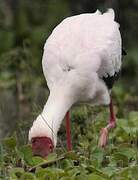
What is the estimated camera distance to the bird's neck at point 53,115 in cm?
680

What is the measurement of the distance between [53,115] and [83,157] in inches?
17.9

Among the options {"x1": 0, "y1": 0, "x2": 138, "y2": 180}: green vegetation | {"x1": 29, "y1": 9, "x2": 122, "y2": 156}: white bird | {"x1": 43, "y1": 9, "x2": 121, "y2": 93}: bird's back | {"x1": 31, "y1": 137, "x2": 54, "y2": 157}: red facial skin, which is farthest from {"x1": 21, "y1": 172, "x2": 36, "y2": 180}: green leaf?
{"x1": 43, "y1": 9, "x2": 121, "y2": 93}: bird's back

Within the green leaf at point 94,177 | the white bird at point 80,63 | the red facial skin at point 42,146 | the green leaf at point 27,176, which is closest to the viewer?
the green leaf at point 94,177

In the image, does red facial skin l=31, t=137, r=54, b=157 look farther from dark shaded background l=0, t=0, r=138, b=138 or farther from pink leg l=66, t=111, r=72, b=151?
dark shaded background l=0, t=0, r=138, b=138

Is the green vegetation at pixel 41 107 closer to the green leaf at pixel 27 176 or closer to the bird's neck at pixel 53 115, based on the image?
the green leaf at pixel 27 176

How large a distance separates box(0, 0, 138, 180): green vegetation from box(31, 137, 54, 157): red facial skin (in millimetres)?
54

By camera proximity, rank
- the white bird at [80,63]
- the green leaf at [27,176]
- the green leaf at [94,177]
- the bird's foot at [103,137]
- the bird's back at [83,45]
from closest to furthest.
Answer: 1. the green leaf at [94,177]
2. the green leaf at [27,176]
3. the white bird at [80,63]
4. the bird's back at [83,45]
5. the bird's foot at [103,137]

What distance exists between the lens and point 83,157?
721cm

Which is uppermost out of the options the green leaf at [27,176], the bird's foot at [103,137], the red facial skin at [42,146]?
the bird's foot at [103,137]

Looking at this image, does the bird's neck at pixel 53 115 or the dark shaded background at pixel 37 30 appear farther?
the dark shaded background at pixel 37 30

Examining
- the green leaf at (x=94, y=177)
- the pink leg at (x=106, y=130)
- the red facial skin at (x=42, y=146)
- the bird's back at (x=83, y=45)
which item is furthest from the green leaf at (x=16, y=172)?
the pink leg at (x=106, y=130)

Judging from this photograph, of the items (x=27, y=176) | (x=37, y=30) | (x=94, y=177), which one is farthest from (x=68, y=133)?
(x=37, y=30)

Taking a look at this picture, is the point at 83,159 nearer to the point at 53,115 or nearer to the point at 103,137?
the point at 53,115

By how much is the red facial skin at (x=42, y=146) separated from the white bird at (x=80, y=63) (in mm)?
127
